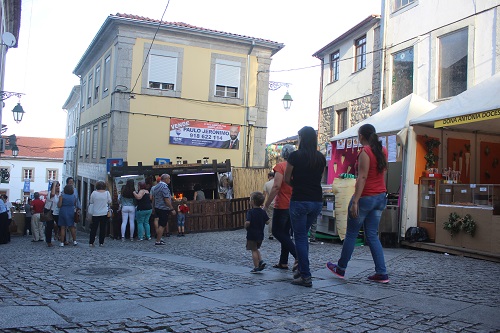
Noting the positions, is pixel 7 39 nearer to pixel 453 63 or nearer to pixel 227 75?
pixel 227 75

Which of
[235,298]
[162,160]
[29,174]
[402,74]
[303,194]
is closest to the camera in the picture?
[235,298]

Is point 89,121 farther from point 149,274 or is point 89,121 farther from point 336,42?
point 149,274

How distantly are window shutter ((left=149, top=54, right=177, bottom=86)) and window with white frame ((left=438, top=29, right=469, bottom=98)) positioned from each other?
11.2m

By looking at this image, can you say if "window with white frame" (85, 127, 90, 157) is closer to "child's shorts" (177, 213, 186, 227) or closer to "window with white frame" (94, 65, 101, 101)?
"window with white frame" (94, 65, 101, 101)

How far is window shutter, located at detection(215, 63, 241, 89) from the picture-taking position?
21469 millimetres

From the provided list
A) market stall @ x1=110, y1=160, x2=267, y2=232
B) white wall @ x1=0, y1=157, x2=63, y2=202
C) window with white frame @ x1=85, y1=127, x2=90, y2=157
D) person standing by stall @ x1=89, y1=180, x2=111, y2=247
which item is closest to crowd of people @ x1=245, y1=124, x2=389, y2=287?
person standing by stall @ x1=89, y1=180, x2=111, y2=247

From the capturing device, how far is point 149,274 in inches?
241

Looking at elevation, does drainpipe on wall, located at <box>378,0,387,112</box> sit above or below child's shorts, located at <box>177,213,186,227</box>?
above

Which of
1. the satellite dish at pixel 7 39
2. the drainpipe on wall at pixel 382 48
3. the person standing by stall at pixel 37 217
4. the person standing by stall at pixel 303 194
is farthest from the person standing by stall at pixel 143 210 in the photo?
the satellite dish at pixel 7 39

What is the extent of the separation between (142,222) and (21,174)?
5426cm

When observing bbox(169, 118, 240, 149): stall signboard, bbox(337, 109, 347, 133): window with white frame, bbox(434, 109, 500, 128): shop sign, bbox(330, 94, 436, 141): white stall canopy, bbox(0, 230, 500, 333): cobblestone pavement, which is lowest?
bbox(0, 230, 500, 333): cobblestone pavement

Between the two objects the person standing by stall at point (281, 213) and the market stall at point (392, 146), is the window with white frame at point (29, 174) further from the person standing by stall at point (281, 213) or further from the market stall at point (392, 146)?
the person standing by stall at point (281, 213)

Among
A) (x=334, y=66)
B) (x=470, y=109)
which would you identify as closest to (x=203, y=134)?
(x=334, y=66)

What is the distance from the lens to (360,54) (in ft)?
59.7
